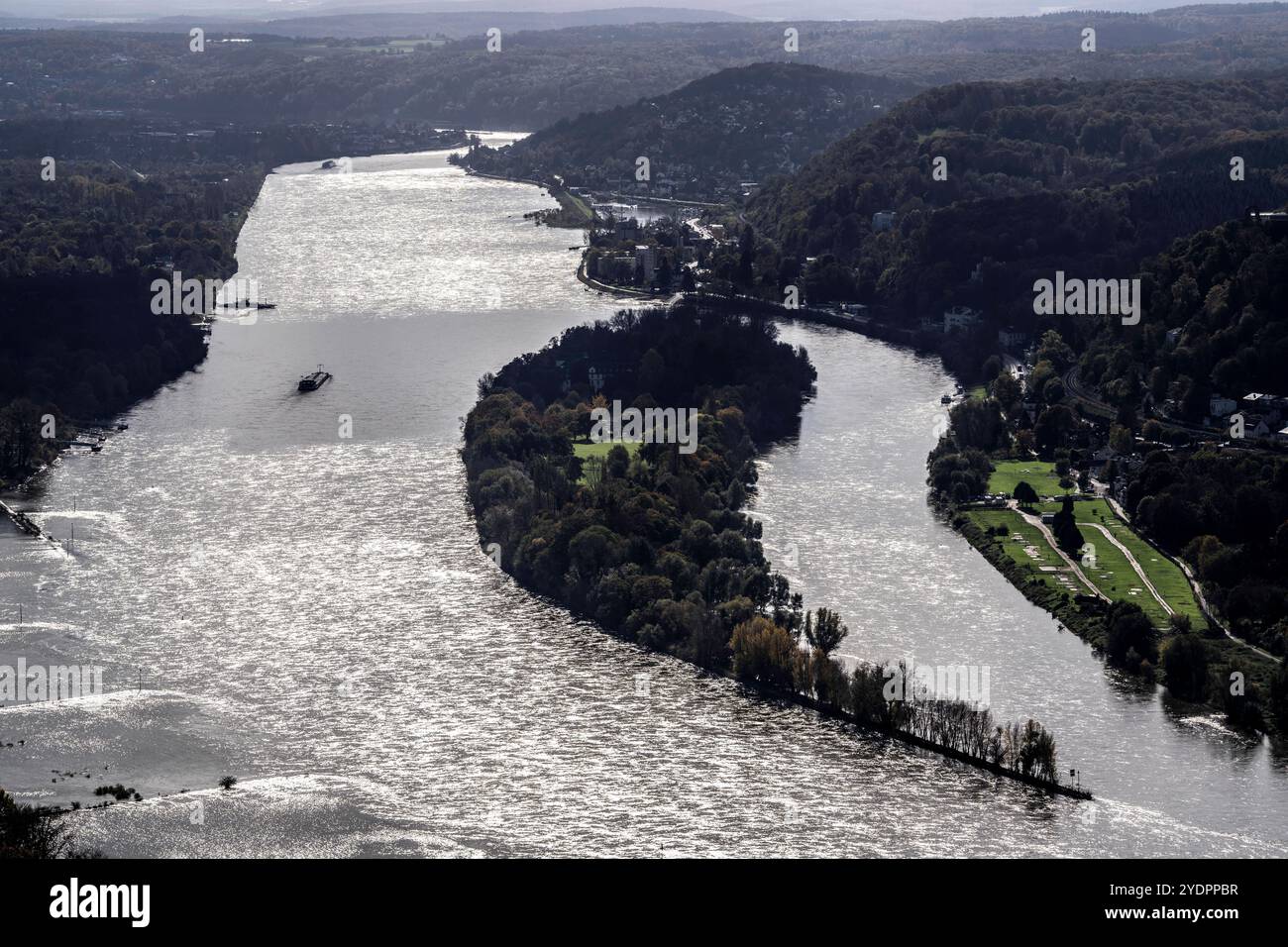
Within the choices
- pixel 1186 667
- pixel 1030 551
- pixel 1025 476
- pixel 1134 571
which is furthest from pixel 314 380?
pixel 1186 667

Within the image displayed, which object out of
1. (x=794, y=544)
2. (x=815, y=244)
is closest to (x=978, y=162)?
(x=815, y=244)

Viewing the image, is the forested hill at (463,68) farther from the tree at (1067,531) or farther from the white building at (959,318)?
the tree at (1067,531)

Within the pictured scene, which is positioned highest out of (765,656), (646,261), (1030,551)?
(646,261)

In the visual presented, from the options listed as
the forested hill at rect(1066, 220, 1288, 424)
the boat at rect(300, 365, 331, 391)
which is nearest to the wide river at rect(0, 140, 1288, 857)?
the boat at rect(300, 365, 331, 391)

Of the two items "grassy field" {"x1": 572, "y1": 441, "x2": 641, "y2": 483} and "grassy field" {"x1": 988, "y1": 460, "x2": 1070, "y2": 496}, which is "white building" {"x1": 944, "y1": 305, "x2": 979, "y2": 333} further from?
"grassy field" {"x1": 572, "y1": 441, "x2": 641, "y2": 483}

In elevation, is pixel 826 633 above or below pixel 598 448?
below

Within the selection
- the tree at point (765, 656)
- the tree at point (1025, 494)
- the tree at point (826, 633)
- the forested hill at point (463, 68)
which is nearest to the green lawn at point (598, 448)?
the tree at point (1025, 494)

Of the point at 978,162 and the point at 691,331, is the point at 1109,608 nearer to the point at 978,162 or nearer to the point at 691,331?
the point at 691,331

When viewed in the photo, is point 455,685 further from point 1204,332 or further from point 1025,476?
point 1204,332
